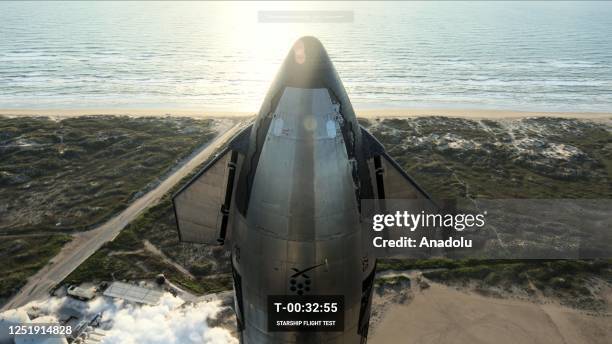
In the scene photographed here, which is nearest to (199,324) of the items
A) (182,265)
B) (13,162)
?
(182,265)

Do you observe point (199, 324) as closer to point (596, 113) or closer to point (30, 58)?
point (596, 113)

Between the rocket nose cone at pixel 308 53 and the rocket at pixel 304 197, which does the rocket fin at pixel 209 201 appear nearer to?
the rocket at pixel 304 197


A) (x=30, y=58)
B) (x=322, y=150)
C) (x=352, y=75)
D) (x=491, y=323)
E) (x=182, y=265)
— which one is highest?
(x=30, y=58)

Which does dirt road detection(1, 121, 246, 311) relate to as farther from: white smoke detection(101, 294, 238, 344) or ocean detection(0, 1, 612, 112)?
ocean detection(0, 1, 612, 112)

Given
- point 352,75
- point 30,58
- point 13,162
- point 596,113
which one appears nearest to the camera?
point 13,162

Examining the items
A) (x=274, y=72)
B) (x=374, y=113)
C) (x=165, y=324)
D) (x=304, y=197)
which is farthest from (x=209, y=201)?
(x=274, y=72)

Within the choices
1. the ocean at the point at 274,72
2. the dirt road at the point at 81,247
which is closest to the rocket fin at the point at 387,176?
the dirt road at the point at 81,247

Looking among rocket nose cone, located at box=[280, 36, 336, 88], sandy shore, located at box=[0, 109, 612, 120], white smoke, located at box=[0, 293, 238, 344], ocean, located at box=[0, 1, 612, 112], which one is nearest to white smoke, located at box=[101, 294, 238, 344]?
white smoke, located at box=[0, 293, 238, 344]

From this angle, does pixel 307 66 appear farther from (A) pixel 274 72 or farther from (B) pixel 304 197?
(A) pixel 274 72
